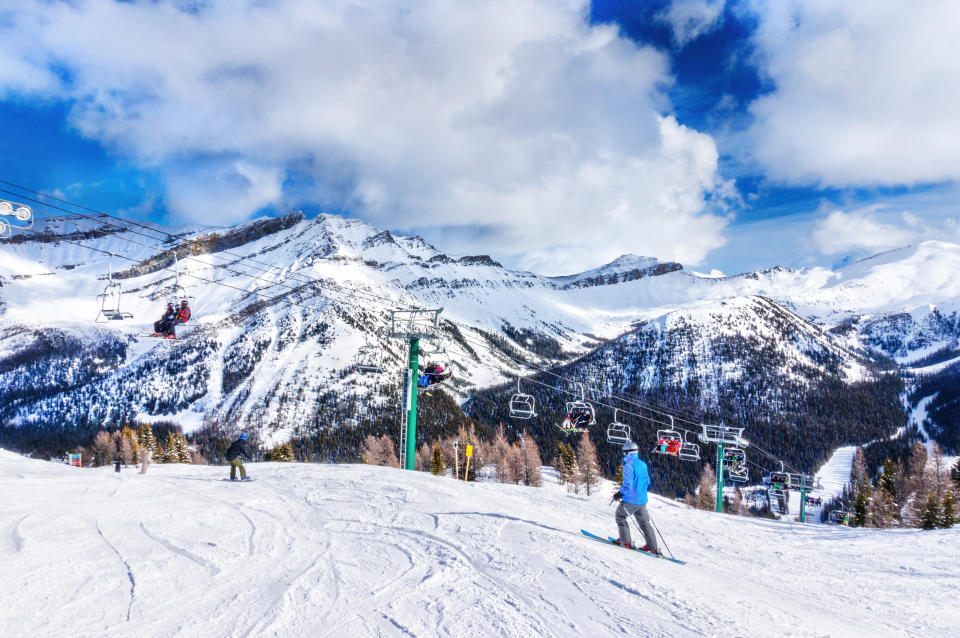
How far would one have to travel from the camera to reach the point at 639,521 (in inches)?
376

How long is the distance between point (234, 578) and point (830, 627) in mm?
7574

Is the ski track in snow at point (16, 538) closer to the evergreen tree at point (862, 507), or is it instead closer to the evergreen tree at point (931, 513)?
the evergreen tree at point (931, 513)

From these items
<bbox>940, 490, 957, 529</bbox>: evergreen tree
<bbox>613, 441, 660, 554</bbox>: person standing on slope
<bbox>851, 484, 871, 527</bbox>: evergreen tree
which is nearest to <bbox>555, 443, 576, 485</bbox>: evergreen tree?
<bbox>851, 484, 871, 527</bbox>: evergreen tree

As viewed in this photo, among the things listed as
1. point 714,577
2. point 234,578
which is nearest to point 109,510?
point 234,578

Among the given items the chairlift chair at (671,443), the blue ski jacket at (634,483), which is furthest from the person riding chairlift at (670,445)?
the blue ski jacket at (634,483)

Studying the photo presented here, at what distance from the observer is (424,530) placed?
9867mm

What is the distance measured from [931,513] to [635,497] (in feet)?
132

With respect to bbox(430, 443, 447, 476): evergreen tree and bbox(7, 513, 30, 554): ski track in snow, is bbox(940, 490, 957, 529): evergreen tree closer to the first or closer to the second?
bbox(430, 443, 447, 476): evergreen tree

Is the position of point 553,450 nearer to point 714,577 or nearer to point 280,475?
point 280,475

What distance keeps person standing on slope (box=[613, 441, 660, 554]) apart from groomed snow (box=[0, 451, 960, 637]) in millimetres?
827

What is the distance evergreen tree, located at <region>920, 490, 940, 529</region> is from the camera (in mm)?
35281

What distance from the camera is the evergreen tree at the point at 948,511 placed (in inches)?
1361

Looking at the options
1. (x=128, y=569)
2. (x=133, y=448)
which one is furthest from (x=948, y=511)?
(x=133, y=448)

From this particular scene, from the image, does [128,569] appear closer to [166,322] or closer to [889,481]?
[166,322]
